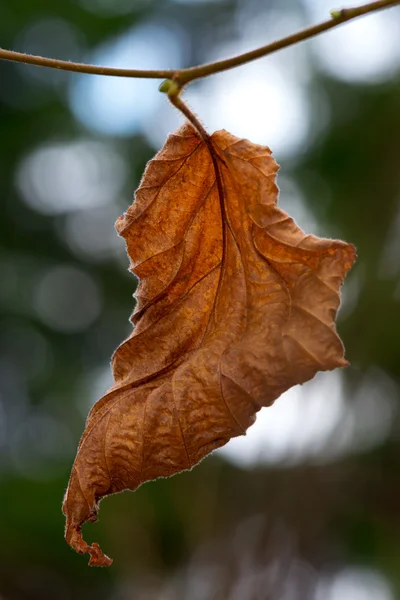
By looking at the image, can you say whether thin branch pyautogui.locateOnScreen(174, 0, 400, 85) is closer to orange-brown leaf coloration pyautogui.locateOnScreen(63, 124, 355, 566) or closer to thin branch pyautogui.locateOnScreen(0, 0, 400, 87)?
thin branch pyautogui.locateOnScreen(0, 0, 400, 87)

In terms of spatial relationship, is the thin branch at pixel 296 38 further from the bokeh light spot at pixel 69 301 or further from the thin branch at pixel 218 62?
the bokeh light spot at pixel 69 301

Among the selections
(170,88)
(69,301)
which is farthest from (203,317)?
(69,301)

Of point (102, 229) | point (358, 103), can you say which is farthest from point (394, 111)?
point (102, 229)

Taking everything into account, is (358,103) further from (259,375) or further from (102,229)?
(259,375)

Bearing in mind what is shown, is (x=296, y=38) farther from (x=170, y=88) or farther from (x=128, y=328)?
(x=128, y=328)

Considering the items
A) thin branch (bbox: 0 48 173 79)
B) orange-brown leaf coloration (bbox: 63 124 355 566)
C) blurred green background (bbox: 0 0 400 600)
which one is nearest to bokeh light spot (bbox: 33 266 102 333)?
blurred green background (bbox: 0 0 400 600)

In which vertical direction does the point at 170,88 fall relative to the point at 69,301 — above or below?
above
